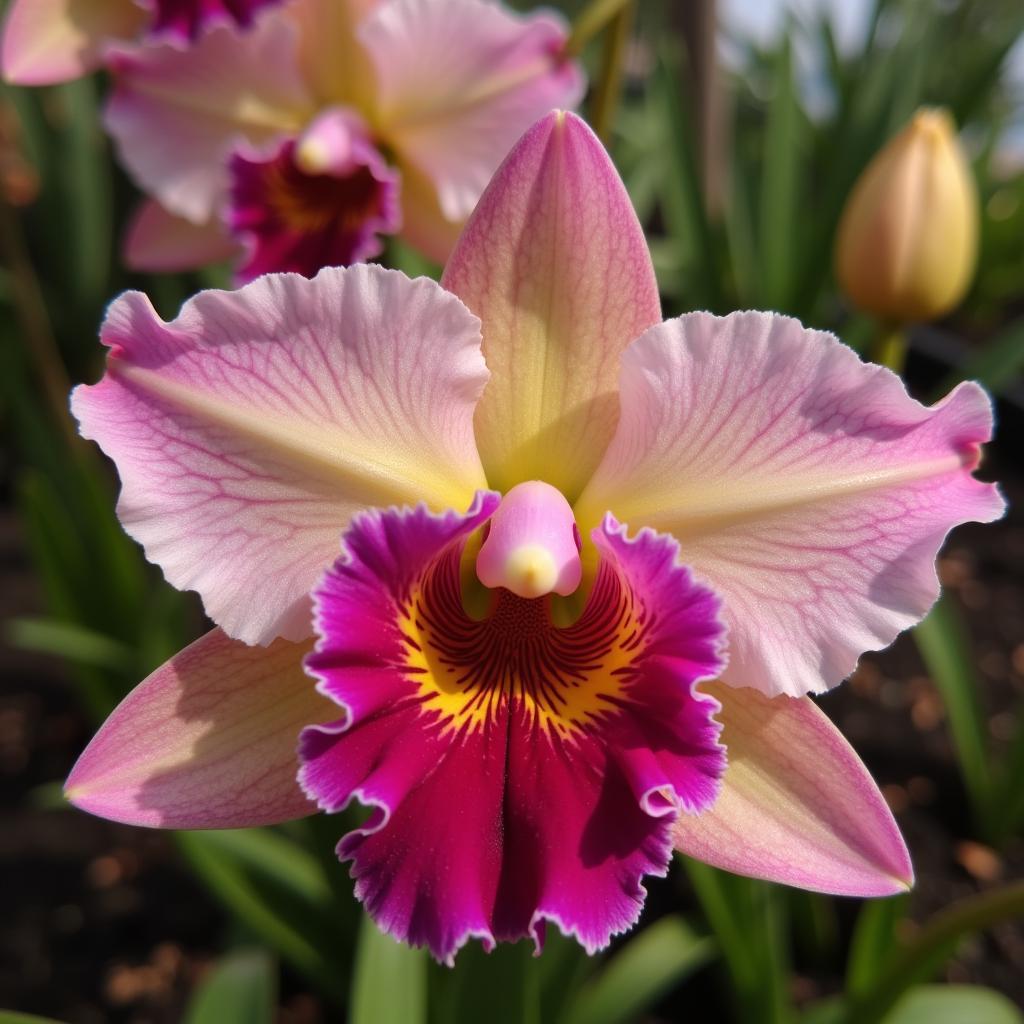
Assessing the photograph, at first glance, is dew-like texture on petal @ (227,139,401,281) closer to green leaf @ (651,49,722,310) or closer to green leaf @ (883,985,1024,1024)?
green leaf @ (651,49,722,310)

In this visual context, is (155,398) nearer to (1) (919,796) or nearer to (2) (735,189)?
(1) (919,796)

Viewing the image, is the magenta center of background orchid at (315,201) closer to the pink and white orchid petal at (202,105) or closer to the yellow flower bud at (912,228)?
the pink and white orchid petal at (202,105)

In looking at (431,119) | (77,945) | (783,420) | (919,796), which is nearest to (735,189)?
(431,119)

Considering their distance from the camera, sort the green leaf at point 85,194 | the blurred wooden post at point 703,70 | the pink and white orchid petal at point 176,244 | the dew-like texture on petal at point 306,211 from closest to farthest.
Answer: the dew-like texture on petal at point 306,211 → the pink and white orchid petal at point 176,244 → the blurred wooden post at point 703,70 → the green leaf at point 85,194

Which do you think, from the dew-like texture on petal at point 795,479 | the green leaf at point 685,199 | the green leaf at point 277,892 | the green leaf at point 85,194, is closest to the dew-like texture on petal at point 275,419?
the dew-like texture on petal at point 795,479

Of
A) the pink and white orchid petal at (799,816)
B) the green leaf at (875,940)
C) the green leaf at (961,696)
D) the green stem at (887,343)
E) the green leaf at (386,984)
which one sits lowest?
the green leaf at (961,696)

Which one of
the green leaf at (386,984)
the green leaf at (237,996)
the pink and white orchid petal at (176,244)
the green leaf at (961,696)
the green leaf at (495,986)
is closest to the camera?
the green leaf at (495,986)
